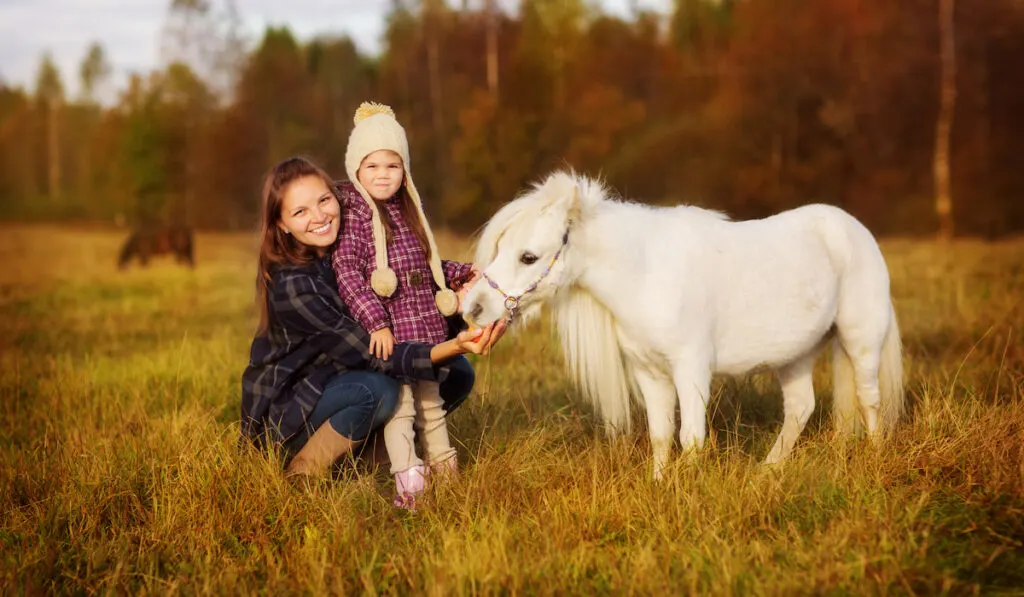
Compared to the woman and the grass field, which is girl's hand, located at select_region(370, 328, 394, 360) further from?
the grass field

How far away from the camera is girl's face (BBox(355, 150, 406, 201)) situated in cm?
396

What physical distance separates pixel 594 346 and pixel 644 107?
23.1 m

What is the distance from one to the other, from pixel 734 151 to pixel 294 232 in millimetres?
20729

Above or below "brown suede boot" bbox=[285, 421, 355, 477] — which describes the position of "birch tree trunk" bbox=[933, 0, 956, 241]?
above

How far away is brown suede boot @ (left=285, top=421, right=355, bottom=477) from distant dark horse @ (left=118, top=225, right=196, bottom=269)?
17.9 meters

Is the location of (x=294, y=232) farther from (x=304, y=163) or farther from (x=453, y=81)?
(x=453, y=81)

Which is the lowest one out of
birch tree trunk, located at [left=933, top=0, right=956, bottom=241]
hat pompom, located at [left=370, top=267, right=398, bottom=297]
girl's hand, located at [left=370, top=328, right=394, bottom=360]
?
girl's hand, located at [left=370, top=328, right=394, bottom=360]

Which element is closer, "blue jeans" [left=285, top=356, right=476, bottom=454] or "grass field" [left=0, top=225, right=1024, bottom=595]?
"grass field" [left=0, top=225, right=1024, bottom=595]

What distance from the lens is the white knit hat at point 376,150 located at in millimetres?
3836

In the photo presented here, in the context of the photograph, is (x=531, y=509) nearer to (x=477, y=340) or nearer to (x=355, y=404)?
(x=477, y=340)

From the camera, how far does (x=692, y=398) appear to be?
13.3 feet

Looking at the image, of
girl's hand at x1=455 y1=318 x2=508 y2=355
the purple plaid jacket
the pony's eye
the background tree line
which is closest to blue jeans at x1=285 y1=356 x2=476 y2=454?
the purple plaid jacket

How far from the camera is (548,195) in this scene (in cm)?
397

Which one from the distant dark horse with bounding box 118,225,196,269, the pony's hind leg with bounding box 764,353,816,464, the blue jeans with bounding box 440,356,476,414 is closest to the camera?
the blue jeans with bounding box 440,356,476,414
